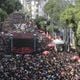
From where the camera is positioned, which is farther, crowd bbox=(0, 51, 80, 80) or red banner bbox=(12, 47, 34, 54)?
red banner bbox=(12, 47, 34, 54)

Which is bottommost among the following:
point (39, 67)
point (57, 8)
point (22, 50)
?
point (22, 50)

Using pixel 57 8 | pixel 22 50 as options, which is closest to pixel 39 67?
pixel 22 50

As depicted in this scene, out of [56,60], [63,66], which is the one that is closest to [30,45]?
[56,60]

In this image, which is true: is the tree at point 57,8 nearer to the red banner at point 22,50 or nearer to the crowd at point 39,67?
Answer: the red banner at point 22,50

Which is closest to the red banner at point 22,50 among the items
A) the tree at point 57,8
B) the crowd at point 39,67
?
the crowd at point 39,67

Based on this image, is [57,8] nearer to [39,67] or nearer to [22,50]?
[22,50]

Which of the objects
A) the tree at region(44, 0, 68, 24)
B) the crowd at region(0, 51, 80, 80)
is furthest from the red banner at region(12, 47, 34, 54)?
the tree at region(44, 0, 68, 24)

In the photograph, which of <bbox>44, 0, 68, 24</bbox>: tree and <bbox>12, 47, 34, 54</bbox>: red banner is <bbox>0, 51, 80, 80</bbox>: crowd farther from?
<bbox>44, 0, 68, 24</bbox>: tree

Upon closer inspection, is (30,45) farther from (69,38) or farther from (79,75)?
(79,75)
